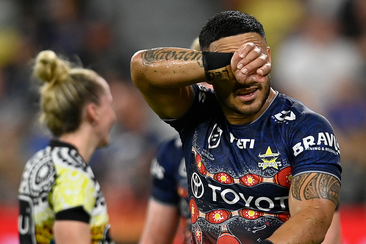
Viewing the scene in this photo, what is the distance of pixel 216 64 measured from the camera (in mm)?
1981

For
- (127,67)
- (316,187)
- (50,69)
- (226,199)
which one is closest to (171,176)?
(50,69)

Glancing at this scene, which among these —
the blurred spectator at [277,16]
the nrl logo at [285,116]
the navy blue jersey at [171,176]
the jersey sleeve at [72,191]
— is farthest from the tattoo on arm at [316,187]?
the blurred spectator at [277,16]

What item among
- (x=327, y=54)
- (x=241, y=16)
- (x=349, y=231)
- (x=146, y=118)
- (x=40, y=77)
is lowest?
(x=349, y=231)

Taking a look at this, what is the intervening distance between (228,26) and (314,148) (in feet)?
1.94

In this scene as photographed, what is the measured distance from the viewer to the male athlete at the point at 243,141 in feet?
6.19

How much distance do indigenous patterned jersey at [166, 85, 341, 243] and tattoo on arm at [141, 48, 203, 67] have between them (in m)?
0.35

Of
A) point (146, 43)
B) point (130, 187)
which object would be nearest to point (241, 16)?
point (130, 187)

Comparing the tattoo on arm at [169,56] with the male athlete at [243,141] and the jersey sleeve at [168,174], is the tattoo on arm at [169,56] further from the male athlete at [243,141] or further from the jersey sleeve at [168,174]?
the jersey sleeve at [168,174]

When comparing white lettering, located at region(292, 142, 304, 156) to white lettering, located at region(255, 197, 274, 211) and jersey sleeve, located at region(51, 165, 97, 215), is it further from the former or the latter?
jersey sleeve, located at region(51, 165, 97, 215)

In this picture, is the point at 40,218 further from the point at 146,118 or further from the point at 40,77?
the point at 146,118

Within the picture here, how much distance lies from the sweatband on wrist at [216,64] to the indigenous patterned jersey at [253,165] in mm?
280

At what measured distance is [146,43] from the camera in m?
7.32

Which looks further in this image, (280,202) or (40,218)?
(40,218)

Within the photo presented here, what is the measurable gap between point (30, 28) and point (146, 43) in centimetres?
164
